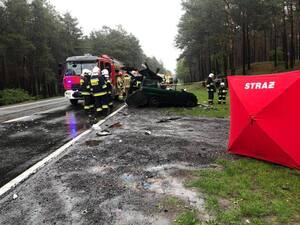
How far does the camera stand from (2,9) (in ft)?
140

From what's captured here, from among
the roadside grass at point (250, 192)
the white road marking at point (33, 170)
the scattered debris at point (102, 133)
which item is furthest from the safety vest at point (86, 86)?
the roadside grass at point (250, 192)

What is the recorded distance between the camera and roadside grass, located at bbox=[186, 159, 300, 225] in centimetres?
408

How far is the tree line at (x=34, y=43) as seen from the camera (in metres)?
43.3

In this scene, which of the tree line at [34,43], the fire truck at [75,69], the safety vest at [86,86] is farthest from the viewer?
the tree line at [34,43]

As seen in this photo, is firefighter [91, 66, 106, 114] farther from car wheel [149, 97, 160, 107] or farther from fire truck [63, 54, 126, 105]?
fire truck [63, 54, 126, 105]

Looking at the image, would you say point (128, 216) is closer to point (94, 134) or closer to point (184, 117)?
point (94, 134)

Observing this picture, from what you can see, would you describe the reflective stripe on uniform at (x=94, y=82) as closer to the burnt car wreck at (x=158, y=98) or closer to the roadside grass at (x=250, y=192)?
the burnt car wreck at (x=158, y=98)

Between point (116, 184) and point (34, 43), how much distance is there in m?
47.9

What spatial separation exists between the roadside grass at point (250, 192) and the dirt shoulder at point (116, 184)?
0.23 metres

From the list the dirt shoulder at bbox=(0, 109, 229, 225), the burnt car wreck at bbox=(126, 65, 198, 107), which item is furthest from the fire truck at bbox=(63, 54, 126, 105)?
the dirt shoulder at bbox=(0, 109, 229, 225)

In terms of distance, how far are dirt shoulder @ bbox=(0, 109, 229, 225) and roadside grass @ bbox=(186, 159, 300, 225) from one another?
0.23 m

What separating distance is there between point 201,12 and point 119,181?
39551 mm

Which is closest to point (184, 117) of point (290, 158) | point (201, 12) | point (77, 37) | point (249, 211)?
point (290, 158)

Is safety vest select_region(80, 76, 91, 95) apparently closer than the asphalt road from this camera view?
No
